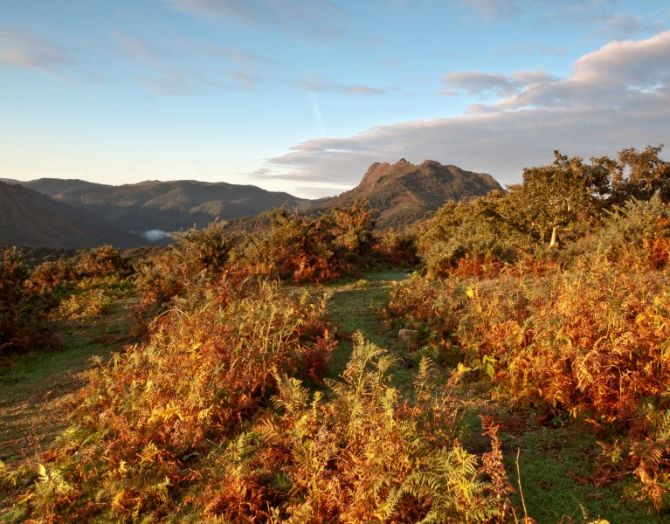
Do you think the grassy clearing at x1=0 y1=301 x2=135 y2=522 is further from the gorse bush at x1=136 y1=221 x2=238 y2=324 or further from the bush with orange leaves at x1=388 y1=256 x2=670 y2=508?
the bush with orange leaves at x1=388 y1=256 x2=670 y2=508

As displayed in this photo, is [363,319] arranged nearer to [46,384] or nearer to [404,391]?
[404,391]

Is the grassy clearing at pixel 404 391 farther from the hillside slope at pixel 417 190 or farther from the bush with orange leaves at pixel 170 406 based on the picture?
the hillside slope at pixel 417 190

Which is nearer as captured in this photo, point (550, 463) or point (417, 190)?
point (550, 463)

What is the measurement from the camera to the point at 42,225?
149750 mm

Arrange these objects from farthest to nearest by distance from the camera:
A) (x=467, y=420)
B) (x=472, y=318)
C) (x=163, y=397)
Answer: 1. (x=472, y=318)
2. (x=163, y=397)
3. (x=467, y=420)

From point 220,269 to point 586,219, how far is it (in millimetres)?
17936

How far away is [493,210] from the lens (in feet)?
88.2

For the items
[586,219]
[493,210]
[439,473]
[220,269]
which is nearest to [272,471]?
[439,473]

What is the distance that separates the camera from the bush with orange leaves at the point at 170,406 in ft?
14.5

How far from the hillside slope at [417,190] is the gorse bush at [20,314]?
304 ft

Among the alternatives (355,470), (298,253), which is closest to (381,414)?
(355,470)

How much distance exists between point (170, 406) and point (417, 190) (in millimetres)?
153928

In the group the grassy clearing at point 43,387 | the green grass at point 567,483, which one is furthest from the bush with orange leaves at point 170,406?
the green grass at point 567,483

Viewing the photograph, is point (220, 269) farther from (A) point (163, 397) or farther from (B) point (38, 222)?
(B) point (38, 222)
